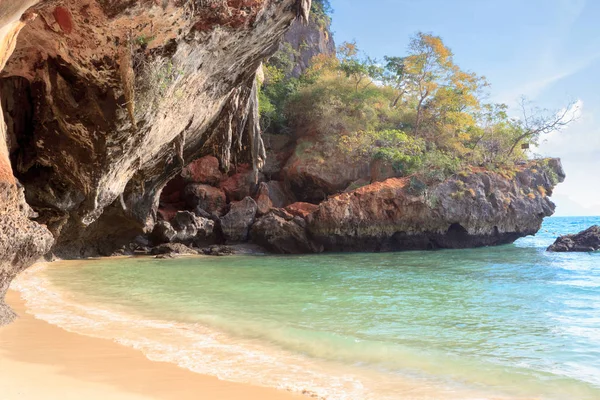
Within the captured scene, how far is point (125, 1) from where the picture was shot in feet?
16.4

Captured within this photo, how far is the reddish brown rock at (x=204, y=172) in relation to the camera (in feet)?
72.2

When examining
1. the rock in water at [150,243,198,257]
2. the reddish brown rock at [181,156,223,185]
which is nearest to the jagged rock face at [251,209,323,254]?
the rock in water at [150,243,198,257]

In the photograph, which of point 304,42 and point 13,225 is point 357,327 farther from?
point 304,42

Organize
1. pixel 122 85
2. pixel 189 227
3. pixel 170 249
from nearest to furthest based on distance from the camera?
1. pixel 122 85
2. pixel 170 249
3. pixel 189 227

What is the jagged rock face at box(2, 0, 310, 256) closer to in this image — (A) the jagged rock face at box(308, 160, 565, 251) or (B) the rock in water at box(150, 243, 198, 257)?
(B) the rock in water at box(150, 243, 198, 257)

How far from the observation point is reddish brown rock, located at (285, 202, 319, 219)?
65.1ft

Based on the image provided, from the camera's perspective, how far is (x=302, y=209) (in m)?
20.4

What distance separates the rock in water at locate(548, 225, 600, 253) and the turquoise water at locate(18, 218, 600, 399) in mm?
10248

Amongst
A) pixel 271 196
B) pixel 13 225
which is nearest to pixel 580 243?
pixel 271 196

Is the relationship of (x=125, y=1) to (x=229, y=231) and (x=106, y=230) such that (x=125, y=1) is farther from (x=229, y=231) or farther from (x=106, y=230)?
(x=229, y=231)

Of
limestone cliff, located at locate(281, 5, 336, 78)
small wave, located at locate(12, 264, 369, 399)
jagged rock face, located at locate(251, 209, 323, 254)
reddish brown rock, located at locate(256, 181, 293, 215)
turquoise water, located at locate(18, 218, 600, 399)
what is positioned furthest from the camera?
limestone cliff, located at locate(281, 5, 336, 78)

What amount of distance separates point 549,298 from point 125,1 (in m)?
8.12

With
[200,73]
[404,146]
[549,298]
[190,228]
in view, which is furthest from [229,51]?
[404,146]

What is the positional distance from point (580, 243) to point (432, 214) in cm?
692
